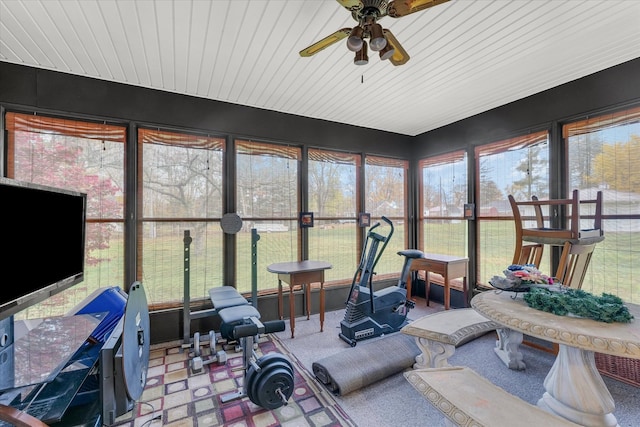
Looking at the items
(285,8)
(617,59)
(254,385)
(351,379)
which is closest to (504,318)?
(351,379)

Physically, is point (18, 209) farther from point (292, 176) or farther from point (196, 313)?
point (292, 176)

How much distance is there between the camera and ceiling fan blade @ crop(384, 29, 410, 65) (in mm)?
1829

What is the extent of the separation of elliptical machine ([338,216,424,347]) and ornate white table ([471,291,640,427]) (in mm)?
1342

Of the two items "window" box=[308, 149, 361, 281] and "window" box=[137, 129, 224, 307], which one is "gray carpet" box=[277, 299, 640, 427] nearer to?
"window" box=[308, 149, 361, 281]

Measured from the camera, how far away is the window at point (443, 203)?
14.4 feet

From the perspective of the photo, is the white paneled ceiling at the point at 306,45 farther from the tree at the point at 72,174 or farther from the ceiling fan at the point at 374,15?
the tree at the point at 72,174

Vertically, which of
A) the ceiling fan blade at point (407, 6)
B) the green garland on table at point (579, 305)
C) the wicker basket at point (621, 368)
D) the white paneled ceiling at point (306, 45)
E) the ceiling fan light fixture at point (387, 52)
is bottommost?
the wicker basket at point (621, 368)

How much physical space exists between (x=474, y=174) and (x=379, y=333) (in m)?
2.75

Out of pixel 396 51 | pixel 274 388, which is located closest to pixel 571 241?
pixel 396 51

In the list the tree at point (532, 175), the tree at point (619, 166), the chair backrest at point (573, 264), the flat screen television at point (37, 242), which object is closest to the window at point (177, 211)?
the flat screen television at point (37, 242)

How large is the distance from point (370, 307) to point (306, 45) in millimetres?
2774

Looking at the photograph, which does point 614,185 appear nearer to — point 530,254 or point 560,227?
point 560,227

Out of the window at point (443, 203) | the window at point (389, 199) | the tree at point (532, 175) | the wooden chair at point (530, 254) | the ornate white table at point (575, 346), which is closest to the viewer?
the ornate white table at point (575, 346)

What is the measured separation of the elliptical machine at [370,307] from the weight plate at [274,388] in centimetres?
117
